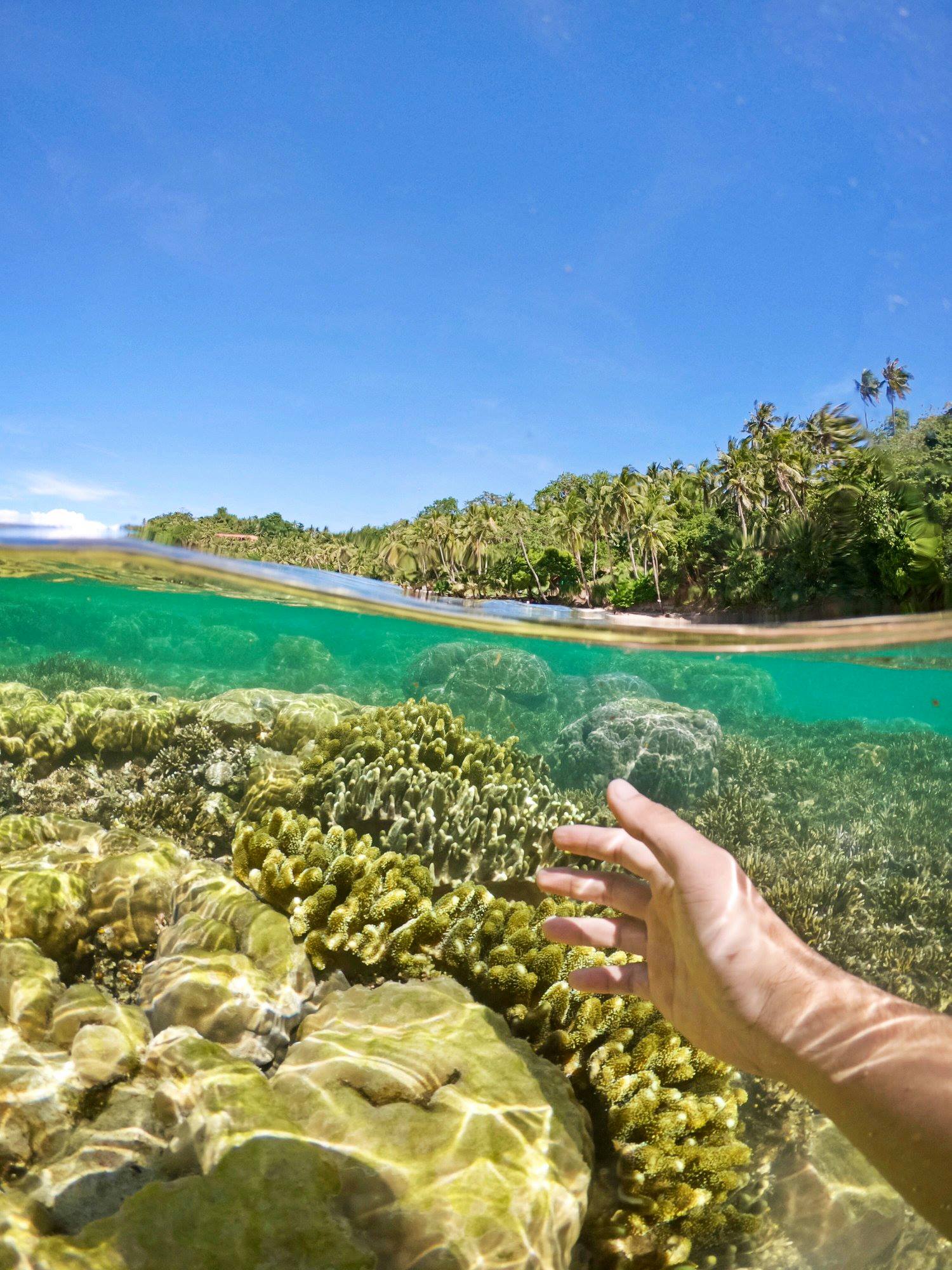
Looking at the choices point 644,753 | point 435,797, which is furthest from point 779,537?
point 435,797

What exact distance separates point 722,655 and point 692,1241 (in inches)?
290

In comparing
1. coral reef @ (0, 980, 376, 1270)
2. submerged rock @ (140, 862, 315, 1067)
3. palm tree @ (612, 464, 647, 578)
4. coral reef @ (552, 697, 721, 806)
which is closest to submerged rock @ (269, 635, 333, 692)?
coral reef @ (552, 697, 721, 806)

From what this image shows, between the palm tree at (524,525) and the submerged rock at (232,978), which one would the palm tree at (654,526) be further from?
the submerged rock at (232,978)

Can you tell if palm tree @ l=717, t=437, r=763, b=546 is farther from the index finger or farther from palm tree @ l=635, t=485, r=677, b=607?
the index finger

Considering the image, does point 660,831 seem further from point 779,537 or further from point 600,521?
point 600,521

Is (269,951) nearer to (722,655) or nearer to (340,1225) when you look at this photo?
(340,1225)

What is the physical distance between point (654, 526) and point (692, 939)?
46.0m

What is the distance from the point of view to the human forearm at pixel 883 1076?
138 centimetres

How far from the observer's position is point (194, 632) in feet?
Answer: 35.9

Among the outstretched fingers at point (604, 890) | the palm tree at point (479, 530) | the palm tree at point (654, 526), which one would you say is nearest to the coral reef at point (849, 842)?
the outstretched fingers at point (604, 890)

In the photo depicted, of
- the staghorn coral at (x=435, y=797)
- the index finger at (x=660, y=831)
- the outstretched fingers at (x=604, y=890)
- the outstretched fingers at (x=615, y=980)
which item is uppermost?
the index finger at (x=660, y=831)

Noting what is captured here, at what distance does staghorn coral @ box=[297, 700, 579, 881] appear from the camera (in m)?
5.49

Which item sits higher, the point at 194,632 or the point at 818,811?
the point at 194,632

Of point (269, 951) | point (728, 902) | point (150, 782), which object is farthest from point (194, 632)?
point (728, 902)
